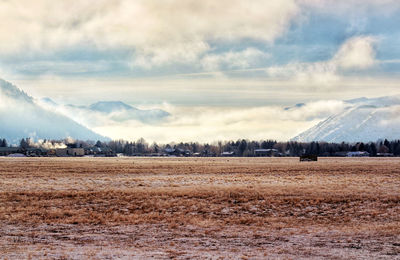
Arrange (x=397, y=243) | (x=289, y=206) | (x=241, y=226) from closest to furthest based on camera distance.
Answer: (x=397, y=243), (x=241, y=226), (x=289, y=206)

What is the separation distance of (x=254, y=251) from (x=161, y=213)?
11364mm

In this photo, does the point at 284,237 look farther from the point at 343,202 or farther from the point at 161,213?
the point at 343,202

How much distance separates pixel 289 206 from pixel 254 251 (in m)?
13.6

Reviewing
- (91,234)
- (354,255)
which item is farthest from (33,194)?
(354,255)

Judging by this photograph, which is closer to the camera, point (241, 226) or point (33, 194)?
point (241, 226)

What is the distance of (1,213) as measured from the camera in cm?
3027

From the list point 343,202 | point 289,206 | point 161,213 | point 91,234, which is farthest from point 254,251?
point 343,202

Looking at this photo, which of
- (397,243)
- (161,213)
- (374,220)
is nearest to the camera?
(397,243)

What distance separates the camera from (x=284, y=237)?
23641 mm

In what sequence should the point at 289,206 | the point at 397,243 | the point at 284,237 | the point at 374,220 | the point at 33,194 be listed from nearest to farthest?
the point at 397,243
the point at 284,237
the point at 374,220
the point at 289,206
the point at 33,194

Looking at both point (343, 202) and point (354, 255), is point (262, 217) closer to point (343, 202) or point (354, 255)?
point (343, 202)

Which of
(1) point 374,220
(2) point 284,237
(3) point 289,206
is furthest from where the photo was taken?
(3) point 289,206

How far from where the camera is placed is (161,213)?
30578 millimetres

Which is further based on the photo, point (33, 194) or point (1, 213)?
point (33, 194)
